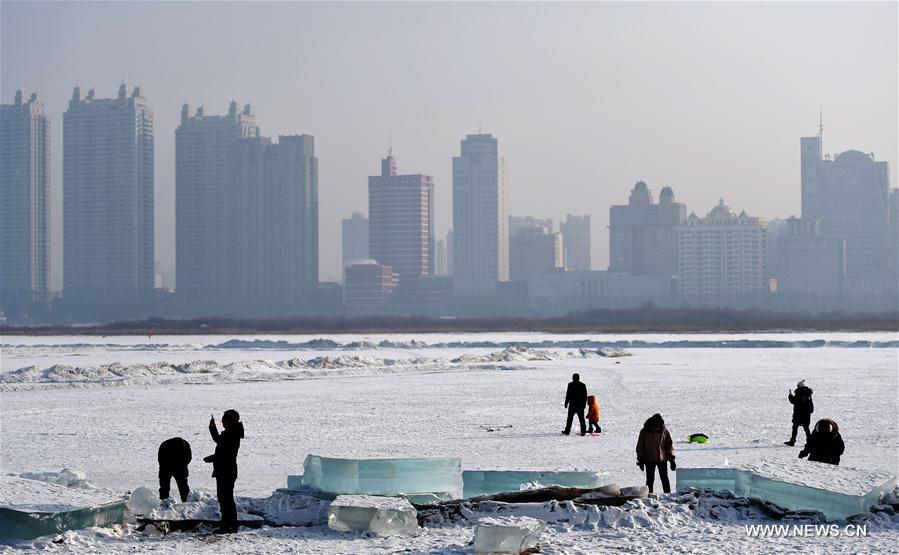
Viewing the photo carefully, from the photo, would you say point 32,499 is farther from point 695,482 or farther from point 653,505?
point 695,482

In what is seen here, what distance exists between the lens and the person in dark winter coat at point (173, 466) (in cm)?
1112

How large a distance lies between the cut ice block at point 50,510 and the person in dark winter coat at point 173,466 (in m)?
0.59

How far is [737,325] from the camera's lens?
331 feet

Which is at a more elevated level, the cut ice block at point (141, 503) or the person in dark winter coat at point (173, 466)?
the person in dark winter coat at point (173, 466)

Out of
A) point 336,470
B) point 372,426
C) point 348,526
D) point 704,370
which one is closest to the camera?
point 348,526

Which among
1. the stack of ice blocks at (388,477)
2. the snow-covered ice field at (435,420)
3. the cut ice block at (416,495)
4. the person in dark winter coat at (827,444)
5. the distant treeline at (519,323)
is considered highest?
the person in dark winter coat at (827,444)

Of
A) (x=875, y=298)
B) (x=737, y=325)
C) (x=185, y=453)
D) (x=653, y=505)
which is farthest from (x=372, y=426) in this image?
(x=875, y=298)

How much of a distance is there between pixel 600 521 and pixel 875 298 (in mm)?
193245

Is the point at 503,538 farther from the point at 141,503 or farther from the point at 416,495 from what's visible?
the point at 141,503

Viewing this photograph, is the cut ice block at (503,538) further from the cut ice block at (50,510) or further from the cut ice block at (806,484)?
the cut ice block at (50,510)

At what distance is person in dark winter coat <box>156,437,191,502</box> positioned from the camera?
11.1 meters

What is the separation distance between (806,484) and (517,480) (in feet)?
9.27

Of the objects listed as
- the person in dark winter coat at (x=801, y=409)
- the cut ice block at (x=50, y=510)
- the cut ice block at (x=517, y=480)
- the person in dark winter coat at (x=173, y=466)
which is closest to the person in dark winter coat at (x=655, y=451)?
the cut ice block at (x=517, y=480)

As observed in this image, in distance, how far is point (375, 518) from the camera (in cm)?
999
